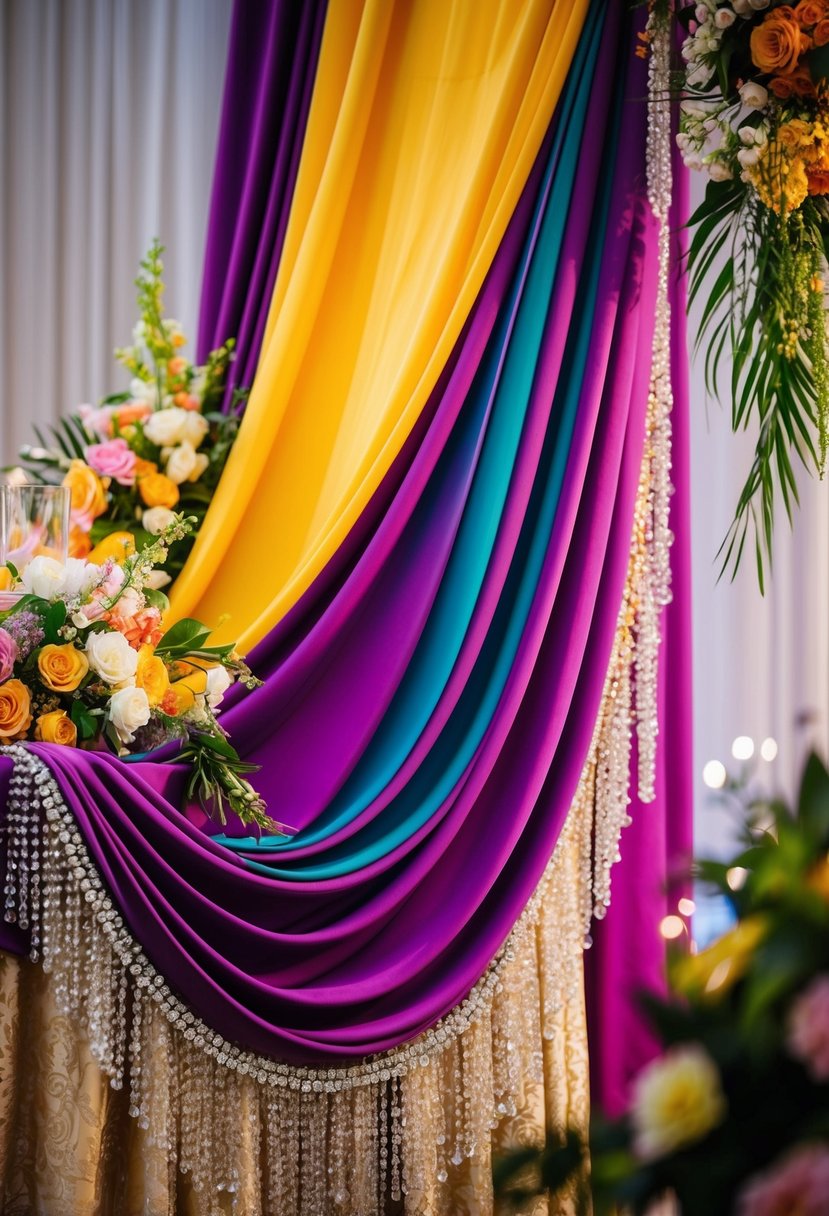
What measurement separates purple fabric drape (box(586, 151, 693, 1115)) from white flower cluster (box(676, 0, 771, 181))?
0.45 feet

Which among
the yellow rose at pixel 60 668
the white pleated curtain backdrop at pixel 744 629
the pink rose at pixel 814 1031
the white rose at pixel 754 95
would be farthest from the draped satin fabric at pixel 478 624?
the pink rose at pixel 814 1031

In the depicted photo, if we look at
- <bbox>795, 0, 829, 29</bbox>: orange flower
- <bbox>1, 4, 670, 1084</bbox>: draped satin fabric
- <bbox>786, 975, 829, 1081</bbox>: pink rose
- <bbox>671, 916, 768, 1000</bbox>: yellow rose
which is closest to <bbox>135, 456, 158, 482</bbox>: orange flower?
<bbox>1, 4, 670, 1084</bbox>: draped satin fabric

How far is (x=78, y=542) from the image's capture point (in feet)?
7.82

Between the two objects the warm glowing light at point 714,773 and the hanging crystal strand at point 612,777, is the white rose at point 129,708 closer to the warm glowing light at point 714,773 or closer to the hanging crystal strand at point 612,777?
the hanging crystal strand at point 612,777

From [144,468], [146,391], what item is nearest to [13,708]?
[144,468]

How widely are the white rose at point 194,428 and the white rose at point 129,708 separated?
81cm

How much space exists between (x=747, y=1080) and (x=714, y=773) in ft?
6.47

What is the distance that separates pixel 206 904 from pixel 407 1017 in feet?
1.20

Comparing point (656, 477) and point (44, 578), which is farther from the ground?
point (656, 477)

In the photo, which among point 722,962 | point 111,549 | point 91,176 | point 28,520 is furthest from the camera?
point 91,176

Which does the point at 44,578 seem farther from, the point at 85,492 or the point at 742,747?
the point at 742,747

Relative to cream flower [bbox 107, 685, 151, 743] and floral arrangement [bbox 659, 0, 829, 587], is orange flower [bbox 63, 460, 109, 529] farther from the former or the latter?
floral arrangement [bbox 659, 0, 829, 587]

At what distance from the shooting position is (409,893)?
1937 mm

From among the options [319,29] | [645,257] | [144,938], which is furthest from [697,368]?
[144,938]
